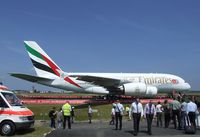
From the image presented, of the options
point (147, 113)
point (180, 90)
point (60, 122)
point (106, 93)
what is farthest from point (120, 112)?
point (180, 90)

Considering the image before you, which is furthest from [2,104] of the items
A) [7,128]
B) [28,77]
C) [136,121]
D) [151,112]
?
[28,77]

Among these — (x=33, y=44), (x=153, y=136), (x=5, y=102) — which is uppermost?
(x=33, y=44)

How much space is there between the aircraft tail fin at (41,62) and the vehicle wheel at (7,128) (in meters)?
29.2

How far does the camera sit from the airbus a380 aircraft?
4553cm

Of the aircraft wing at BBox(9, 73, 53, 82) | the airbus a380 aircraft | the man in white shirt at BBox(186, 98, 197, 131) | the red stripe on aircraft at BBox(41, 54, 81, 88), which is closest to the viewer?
the man in white shirt at BBox(186, 98, 197, 131)

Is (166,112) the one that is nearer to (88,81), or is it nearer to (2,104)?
(2,104)

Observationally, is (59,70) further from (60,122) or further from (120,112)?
(120,112)

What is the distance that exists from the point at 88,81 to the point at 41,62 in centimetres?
754

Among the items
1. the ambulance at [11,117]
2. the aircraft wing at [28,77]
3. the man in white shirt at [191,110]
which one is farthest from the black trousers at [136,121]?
the aircraft wing at [28,77]

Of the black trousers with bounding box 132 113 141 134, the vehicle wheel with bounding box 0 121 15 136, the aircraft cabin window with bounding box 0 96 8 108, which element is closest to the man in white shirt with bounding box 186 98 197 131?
the black trousers with bounding box 132 113 141 134

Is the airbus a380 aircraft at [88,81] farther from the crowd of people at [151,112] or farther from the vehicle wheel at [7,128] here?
the vehicle wheel at [7,128]

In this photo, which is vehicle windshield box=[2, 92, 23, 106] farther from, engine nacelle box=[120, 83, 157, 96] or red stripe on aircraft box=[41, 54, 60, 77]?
red stripe on aircraft box=[41, 54, 60, 77]

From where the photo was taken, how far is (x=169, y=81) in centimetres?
4844

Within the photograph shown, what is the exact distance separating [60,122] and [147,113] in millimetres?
6959
